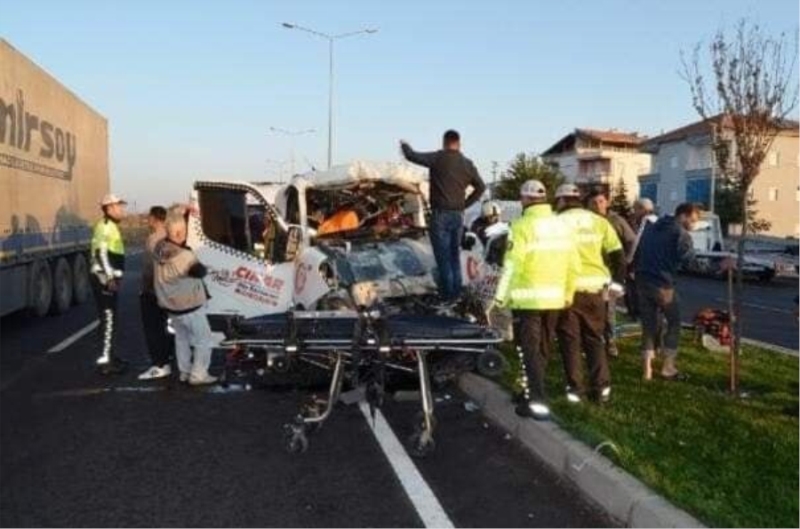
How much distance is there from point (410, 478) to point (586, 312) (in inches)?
97.9

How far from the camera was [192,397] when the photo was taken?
8477 millimetres

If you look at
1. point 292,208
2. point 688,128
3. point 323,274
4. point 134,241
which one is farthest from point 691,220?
point 688,128

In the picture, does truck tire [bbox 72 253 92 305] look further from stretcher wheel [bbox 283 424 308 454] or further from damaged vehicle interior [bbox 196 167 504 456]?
stretcher wheel [bbox 283 424 308 454]

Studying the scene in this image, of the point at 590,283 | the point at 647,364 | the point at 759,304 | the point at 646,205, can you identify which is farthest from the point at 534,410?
the point at 759,304

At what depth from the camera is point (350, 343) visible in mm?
6648

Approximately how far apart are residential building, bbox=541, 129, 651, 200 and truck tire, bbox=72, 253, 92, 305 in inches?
2835

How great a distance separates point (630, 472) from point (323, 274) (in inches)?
188

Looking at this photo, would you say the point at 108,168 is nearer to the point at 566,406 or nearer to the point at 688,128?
the point at 566,406

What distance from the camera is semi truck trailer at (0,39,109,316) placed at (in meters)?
12.8

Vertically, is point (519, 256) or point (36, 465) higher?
point (519, 256)

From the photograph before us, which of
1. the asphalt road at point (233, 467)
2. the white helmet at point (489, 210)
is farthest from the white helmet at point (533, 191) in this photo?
the white helmet at point (489, 210)

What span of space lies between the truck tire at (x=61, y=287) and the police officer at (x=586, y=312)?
1047 centimetres

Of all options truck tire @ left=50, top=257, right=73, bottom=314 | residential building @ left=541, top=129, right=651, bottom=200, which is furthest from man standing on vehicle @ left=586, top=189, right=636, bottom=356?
residential building @ left=541, top=129, right=651, bottom=200

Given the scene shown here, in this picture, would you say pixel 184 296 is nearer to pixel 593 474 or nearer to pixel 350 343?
pixel 350 343
